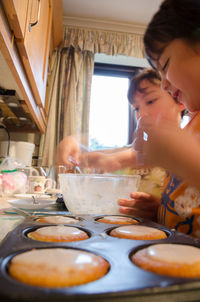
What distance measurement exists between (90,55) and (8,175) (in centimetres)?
210

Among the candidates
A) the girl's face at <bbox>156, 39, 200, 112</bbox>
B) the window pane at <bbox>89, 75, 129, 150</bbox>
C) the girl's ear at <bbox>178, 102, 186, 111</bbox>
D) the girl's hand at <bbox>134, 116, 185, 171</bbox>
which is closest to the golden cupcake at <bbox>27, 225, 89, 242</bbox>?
the girl's hand at <bbox>134, 116, 185, 171</bbox>

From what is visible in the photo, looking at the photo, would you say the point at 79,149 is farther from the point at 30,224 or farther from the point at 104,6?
the point at 104,6

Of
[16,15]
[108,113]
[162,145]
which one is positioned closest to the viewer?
[162,145]

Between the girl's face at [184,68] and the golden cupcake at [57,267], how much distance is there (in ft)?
2.09

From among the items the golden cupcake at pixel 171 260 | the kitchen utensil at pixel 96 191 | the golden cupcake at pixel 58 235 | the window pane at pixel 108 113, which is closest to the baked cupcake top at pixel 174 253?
the golden cupcake at pixel 171 260

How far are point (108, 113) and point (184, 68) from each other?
2586mm

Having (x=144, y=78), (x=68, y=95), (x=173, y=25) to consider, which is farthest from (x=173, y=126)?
(x=68, y=95)

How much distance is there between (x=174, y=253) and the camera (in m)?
0.31

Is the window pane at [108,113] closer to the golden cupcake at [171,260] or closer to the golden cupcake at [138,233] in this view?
the golden cupcake at [138,233]

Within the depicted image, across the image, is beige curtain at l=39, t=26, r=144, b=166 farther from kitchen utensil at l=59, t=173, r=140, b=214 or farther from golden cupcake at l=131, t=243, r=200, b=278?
golden cupcake at l=131, t=243, r=200, b=278

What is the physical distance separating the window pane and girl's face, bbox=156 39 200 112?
7.84ft

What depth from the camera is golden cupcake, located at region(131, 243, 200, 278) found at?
0.25 metres

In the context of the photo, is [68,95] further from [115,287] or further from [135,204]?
[115,287]

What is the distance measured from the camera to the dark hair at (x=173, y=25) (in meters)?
0.69
